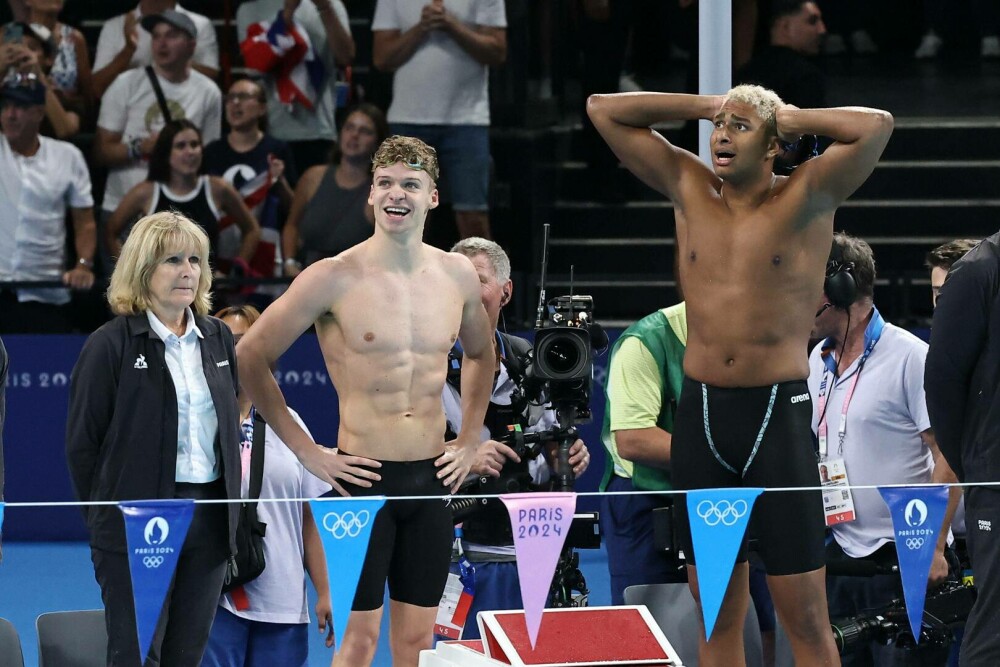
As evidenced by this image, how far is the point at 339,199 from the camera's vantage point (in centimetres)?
862

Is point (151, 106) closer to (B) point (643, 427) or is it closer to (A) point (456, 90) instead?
(A) point (456, 90)

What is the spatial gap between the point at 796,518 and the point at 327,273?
158cm

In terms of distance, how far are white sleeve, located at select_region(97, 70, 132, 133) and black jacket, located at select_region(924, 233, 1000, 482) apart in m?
6.04

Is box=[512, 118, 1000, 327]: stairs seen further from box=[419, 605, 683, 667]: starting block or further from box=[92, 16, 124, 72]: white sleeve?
box=[419, 605, 683, 667]: starting block

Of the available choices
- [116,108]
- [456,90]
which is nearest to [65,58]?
[116,108]

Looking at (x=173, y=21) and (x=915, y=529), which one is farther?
(x=173, y=21)

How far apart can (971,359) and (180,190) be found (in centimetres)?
543

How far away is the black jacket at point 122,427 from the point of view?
4500mm

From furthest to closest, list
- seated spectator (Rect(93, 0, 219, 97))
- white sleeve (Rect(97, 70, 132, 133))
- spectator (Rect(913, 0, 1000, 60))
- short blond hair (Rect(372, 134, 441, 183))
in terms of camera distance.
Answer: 1. spectator (Rect(913, 0, 1000, 60))
2. seated spectator (Rect(93, 0, 219, 97))
3. white sleeve (Rect(97, 70, 132, 133))
4. short blond hair (Rect(372, 134, 441, 183))

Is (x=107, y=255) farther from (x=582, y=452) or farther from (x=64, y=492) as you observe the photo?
(x=582, y=452)

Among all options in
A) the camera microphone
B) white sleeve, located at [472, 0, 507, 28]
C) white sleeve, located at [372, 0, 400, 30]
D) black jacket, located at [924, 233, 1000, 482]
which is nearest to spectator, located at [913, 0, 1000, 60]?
white sleeve, located at [472, 0, 507, 28]

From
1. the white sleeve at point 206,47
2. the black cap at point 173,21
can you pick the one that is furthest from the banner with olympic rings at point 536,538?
the white sleeve at point 206,47

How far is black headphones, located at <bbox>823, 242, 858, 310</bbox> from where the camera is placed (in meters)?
5.29

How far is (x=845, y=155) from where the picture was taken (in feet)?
14.0
